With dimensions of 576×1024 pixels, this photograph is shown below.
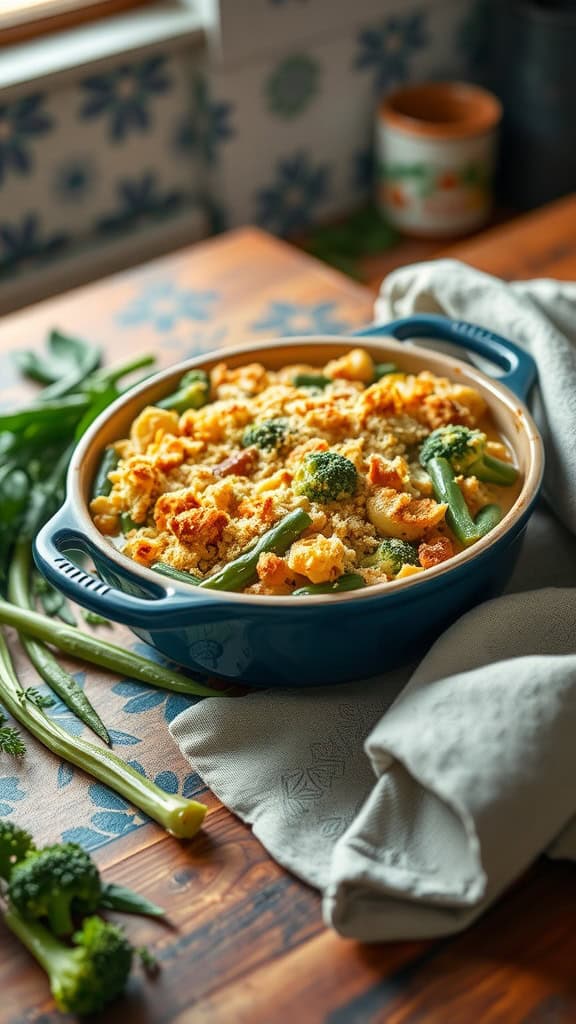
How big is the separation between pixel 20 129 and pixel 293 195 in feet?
2.54

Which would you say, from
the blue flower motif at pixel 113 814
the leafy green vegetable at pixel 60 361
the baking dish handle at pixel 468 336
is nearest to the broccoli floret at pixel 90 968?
the blue flower motif at pixel 113 814

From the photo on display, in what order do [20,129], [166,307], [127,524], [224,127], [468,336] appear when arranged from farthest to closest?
[224,127], [20,129], [166,307], [468,336], [127,524]

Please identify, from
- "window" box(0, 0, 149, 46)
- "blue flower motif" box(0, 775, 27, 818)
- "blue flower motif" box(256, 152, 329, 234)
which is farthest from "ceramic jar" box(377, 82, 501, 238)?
"blue flower motif" box(0, 775, 27, 818)

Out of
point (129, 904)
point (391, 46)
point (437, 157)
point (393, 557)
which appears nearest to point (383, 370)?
point (393, 557)

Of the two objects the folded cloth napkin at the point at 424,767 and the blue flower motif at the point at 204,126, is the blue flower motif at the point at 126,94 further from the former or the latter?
the folded cloth napkin at the point at 424,767

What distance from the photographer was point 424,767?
42.7 inches

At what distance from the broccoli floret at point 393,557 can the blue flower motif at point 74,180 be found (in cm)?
178

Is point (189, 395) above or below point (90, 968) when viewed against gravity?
above

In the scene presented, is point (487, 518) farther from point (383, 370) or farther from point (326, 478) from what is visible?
point (383, 370)

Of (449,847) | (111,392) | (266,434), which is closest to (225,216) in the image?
(111,392)

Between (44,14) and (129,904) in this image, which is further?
(44,14)

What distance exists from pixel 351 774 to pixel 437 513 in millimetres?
300

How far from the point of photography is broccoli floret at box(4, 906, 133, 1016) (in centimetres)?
101

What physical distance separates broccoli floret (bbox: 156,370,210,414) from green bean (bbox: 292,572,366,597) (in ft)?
1.30
